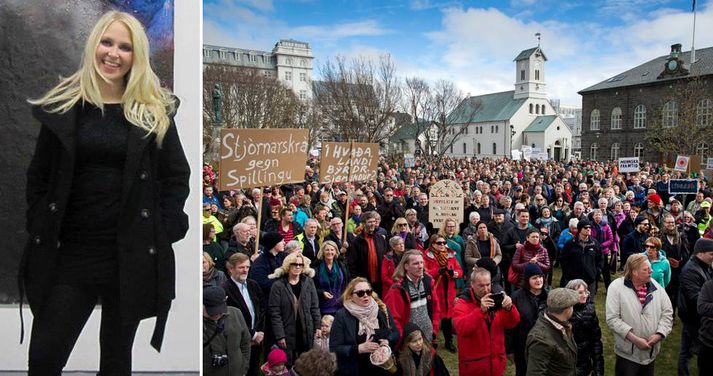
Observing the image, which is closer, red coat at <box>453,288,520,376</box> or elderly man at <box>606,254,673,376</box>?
red coat at <box>453,288,520,376</box>

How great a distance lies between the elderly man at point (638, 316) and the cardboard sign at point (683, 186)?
580cm

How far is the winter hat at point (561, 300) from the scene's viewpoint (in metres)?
4.30

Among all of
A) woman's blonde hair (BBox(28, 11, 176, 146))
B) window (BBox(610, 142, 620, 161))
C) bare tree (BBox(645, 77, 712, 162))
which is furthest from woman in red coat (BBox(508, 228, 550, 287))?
window (BBox(610, 142, 620, 161))

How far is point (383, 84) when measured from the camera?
38406 mm

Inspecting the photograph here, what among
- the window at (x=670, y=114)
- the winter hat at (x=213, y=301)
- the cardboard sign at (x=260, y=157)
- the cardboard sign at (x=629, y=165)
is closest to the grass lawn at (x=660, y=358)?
the cardboard sign at (x=260, y=157)

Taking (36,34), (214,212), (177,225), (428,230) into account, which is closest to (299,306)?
(177,225)

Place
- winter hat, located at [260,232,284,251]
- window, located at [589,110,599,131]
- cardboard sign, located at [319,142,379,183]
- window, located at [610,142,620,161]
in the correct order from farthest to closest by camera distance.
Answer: window, located at [589,110,599,131], window, located at [610,142,620,161], cardboard sign, located at [319,142,379,183], winter hat, located at [260,232,284,251]

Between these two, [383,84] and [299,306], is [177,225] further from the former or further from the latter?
[383,84]

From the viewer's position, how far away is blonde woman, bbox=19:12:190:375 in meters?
2.40

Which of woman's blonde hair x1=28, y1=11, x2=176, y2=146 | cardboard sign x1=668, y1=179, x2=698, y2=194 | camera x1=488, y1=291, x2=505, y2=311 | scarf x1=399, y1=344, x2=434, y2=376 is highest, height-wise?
woman's blonde hair x1=28, y1=11, x2=176, y2=146

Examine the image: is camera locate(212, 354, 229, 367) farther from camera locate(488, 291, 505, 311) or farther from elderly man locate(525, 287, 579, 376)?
elderly man locate(525, 287, 579, 376)

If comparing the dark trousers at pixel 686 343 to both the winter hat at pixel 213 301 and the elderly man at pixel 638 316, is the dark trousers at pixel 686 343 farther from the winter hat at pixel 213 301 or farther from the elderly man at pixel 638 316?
the winter hat at pixel 213 301

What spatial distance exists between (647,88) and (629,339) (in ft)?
191

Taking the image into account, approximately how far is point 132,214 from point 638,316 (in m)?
4.53
